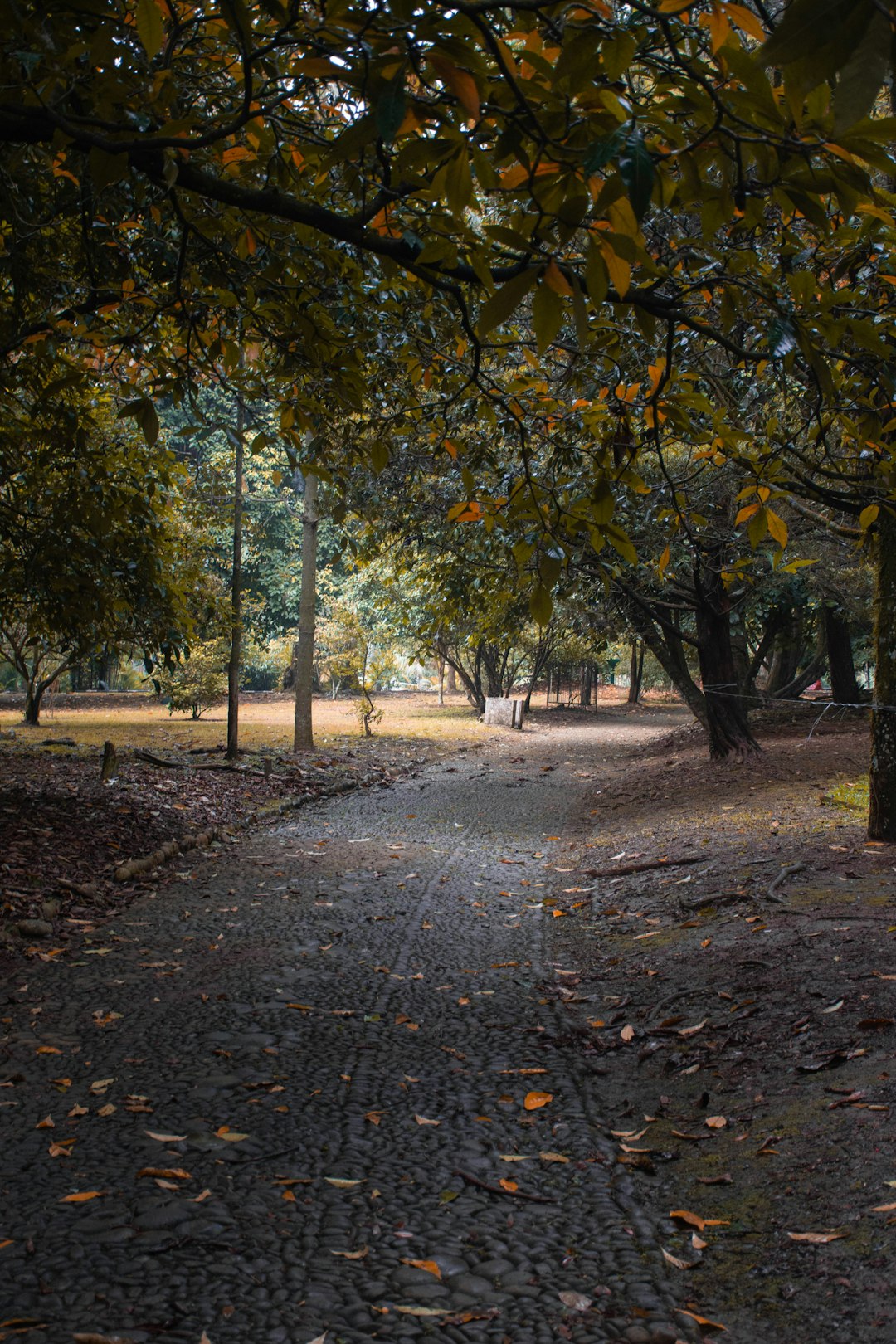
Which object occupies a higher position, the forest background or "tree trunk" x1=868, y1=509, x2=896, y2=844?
the forest background

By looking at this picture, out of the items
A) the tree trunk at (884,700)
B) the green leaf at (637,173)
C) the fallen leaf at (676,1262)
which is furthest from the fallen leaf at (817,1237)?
the tree trunk at (884,700)

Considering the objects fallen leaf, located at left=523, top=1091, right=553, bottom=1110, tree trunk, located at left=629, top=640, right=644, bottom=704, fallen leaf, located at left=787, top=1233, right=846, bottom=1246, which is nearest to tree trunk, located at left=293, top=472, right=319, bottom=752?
fallen leaf, located at left=523, top=1091, right=553, bottom=1110

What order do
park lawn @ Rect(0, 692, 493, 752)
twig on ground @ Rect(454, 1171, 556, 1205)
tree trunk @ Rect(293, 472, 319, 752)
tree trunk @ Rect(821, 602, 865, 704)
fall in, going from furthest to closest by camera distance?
tree trunk @ Rect(821, 602, 865, 704), park lawn @ Rect(0, 692, 493, 752), tree trunk @ Rect(293, 472, 319, 752), twig on ground @ Rect(454, 1171, 556, 1205)

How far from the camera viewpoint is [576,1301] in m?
2.24

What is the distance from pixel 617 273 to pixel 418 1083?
9.50 feet

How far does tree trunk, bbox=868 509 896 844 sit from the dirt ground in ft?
0.80

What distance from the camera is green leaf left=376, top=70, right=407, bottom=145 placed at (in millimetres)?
1677

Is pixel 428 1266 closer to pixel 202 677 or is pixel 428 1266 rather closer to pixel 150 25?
pixel 150 25

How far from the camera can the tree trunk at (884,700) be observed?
21.3ft

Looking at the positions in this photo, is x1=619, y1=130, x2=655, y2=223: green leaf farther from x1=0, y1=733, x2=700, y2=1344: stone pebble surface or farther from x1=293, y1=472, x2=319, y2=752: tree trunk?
x1=293, y1=472, x2=319, y2=752: tree trunk

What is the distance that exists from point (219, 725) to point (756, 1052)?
19803mm

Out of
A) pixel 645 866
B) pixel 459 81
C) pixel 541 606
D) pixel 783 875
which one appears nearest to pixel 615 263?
pixel 459 81

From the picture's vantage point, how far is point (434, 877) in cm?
729

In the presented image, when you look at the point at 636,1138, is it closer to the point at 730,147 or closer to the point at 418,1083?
the point at 418,1083
